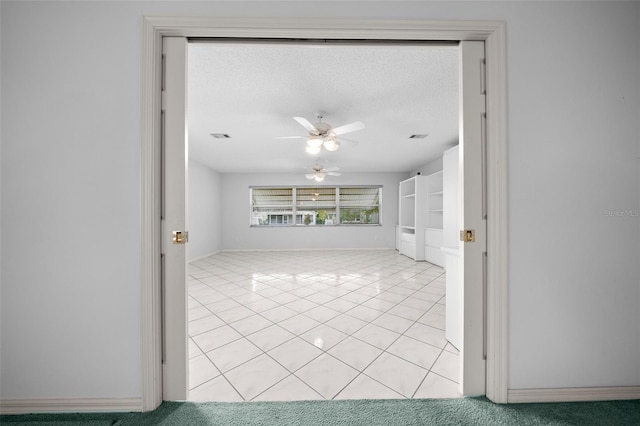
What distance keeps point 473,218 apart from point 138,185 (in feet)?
6.34

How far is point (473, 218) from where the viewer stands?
1.28 meters

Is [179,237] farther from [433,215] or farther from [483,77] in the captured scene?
[433,215]

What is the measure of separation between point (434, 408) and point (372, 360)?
1.66 feet

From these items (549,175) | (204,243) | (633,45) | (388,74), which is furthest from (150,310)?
(204,243)

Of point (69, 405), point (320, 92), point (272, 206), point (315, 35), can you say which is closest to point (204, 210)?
point (272, 206)

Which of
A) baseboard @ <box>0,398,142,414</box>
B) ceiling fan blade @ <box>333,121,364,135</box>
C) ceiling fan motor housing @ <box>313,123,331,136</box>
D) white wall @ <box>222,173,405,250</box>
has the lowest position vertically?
baseboard @ <box>0,398,142,414</box>

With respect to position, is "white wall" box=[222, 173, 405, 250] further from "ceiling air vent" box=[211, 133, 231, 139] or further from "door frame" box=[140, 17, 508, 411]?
"door frame" box=[140, 17, 508, 411]

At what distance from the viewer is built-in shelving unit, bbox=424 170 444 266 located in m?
5.26

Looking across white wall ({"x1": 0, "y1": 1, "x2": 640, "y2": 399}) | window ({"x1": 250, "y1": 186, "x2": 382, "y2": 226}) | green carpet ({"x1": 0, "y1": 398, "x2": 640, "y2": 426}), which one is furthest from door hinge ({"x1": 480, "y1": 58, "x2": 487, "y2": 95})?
window ({"x1": 250, "y1": 186, "x2": 382, "y2": 226})

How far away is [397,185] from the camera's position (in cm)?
760

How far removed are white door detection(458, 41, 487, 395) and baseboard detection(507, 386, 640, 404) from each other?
19 centimetres

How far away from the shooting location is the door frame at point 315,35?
121cm

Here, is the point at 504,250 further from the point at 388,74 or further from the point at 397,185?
the point at 397,185

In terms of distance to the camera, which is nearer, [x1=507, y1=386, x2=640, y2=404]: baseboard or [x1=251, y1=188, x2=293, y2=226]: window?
[x1=507, y1=386, x2=640, y2=404]: baseboard
